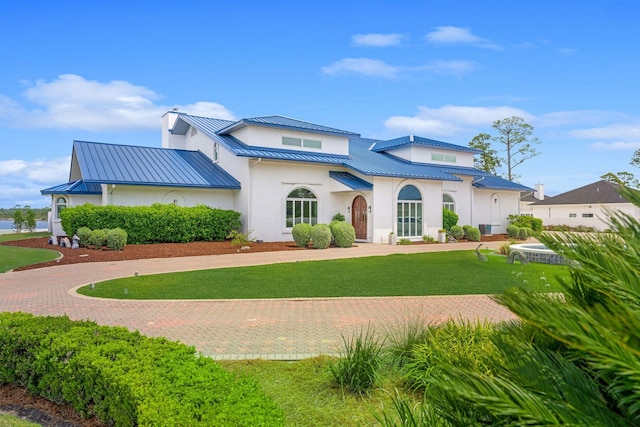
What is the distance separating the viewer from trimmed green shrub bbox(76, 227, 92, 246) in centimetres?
2080

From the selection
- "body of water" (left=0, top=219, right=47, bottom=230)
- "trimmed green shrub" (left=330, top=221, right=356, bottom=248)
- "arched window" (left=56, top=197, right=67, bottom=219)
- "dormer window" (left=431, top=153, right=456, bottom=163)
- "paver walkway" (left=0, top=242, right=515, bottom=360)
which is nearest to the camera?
"paver walkway" (left=0, top=242, right=515, bottom=360)

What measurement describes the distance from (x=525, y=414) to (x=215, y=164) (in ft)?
94.3

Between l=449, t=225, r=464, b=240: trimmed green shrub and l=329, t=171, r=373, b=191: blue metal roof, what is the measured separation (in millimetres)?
7347

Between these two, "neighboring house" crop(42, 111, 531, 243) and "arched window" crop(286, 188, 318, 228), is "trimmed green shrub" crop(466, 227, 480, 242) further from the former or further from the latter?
"arched window" crop(286, 188, 318, 228)

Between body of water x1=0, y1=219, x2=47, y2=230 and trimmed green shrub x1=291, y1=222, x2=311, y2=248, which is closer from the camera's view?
trimmed green shrub x1=291, y1=222, x2=311, y2=248

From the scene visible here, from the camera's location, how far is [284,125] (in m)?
26.1

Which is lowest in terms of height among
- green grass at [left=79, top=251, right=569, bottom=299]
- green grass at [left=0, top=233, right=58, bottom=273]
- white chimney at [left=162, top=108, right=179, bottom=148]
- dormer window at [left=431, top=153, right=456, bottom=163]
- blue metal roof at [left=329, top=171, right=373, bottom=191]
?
green grass at [left=79, top=251, right=569, bottom=299]

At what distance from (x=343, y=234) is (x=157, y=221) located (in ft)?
31.6

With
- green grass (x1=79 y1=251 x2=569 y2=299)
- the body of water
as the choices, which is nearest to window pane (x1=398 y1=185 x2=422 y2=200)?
green grass (x1=79 y1=251 x2=569 y2=299)

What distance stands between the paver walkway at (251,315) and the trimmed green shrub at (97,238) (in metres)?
8.02

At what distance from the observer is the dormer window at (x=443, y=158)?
33.0 m

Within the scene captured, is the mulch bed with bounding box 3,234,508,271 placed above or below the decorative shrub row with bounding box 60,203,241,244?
below

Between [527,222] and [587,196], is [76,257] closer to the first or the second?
[527,222]

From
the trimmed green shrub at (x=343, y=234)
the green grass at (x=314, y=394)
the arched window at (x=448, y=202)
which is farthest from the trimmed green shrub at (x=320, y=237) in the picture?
the green grass at (x=314, y=394)
